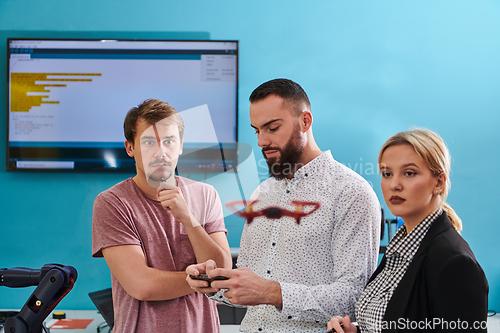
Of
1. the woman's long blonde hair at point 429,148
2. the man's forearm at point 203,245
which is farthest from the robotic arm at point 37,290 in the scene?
the woman's long blonde hair at point 429,148

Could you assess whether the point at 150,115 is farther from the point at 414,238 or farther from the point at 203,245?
the point at 414,238

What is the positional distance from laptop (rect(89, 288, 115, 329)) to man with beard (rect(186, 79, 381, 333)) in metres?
0.69

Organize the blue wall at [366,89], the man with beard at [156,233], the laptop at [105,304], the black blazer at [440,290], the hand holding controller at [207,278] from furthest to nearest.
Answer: the blue wall at [366,89] < the laptop at [105,304] < the man with beard at [156,233] < the hand holding controller at [207,278] < the black blazer at [440,290]

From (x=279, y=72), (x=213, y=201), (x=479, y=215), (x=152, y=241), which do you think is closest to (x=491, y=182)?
(x=479, y=215)

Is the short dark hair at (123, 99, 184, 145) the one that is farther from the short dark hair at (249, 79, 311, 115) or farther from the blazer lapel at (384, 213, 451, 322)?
the blazer lapel at (384, 213, 451, 322)

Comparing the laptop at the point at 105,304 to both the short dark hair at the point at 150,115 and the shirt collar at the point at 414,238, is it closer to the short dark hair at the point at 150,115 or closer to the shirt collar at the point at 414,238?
the short dark hair at the point at 150,115

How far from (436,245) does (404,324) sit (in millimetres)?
150

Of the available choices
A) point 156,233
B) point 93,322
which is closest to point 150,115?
point 156,233

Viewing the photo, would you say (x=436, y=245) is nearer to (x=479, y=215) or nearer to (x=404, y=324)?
(x=404, y=324)

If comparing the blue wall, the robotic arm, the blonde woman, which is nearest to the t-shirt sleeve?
the robotic arm

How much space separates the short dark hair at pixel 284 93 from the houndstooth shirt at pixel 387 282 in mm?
330

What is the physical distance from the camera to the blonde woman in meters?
0.61

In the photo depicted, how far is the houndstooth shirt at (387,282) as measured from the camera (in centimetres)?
70

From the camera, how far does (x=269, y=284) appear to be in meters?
0.74
